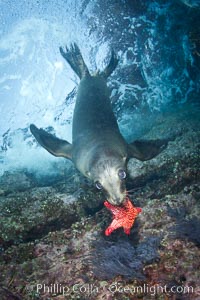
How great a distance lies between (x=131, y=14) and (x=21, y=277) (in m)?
10.00

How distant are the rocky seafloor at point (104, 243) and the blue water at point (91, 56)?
20.4 ft

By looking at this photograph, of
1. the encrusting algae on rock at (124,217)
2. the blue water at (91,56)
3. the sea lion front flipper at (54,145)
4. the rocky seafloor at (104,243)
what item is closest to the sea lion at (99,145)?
the sea lion front flipper at (54,145)

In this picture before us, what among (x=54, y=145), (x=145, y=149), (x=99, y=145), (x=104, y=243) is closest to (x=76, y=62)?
(x=54, y=145)

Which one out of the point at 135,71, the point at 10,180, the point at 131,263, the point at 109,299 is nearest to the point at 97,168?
the point at 131,263

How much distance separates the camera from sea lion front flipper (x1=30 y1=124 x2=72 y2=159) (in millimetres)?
6355

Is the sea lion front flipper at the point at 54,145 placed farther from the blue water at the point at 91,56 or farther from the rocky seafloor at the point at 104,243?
the blue water at the point at 91,56

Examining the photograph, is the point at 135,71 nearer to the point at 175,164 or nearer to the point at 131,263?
the point at 175,164

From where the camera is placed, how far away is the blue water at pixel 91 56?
9984 millimetres

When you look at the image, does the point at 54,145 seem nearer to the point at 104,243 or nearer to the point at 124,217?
the point at 104,243

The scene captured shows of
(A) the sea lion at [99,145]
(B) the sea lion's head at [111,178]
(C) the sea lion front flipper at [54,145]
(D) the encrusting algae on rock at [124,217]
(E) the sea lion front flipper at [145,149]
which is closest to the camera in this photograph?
(D) the encrusting algae on rock at [124,217]

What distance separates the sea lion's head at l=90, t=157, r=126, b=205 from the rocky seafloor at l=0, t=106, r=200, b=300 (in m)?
0.77

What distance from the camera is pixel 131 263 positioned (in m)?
3.64

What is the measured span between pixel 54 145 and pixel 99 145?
2138mm

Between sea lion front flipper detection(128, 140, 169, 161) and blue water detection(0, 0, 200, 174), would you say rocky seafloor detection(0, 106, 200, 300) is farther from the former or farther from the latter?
blue water detection(0, 0, 200, 174)
